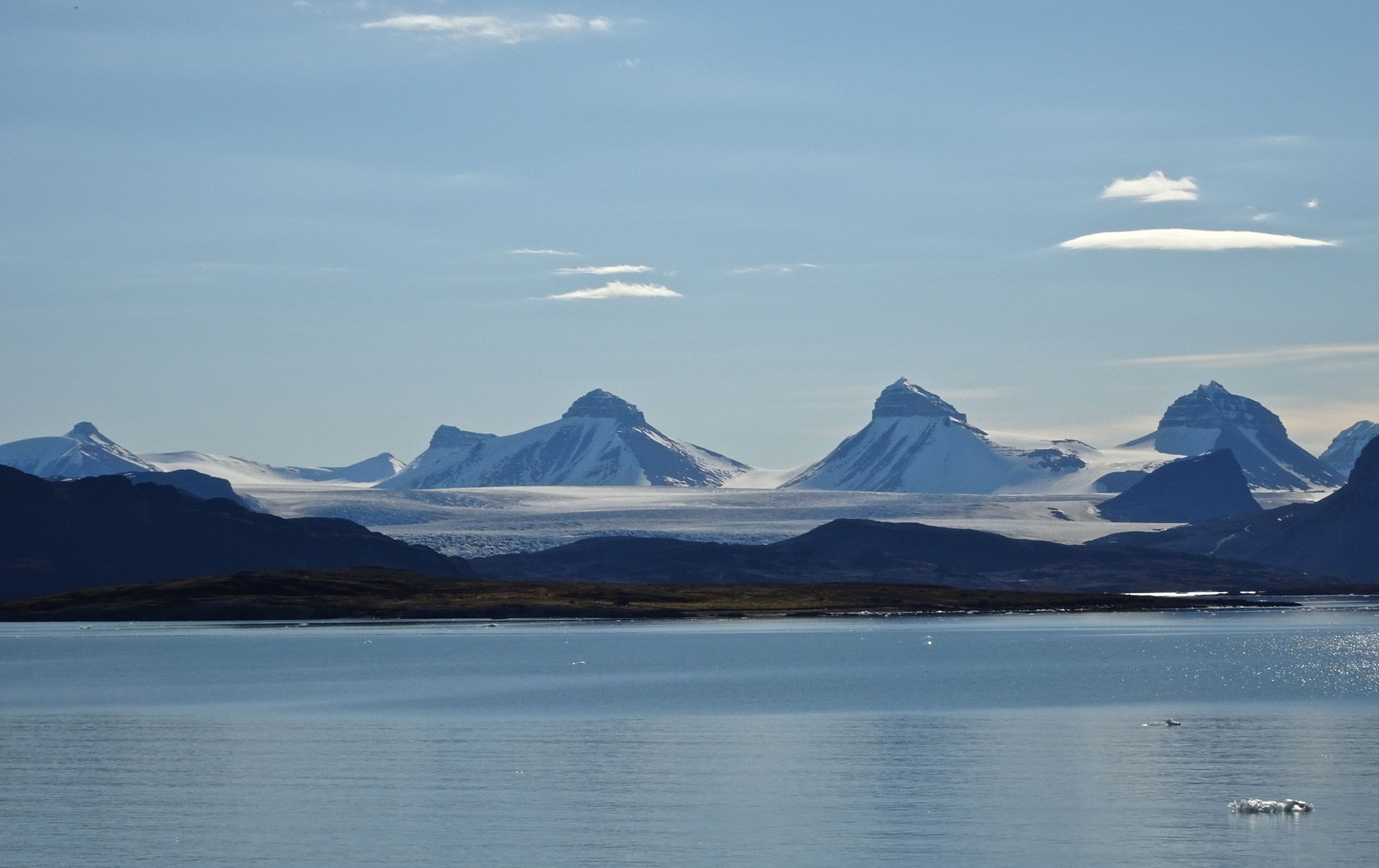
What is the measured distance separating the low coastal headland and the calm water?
6932 centimetres

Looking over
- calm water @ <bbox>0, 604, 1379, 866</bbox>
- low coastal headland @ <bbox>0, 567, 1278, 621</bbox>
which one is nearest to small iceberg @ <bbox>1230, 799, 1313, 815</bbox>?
calm water @ <bbox>0, 604, 1379, 866</bbox>

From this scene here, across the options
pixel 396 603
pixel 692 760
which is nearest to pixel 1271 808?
pixel 692 760

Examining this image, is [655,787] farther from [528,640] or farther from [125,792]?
[528,640]

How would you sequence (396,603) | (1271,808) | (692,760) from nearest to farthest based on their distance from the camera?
(1271,808)
(692,760)
(396,603)

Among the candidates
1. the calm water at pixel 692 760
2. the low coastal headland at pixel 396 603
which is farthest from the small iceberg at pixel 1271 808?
the low coastal headland at pixel 396 603

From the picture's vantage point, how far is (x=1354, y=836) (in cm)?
3762

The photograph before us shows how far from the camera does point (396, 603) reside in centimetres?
18200

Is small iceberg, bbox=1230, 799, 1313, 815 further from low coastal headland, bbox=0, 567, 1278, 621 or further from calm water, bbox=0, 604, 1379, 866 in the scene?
low coastal headland, bbox=0, 567, 1278, 621

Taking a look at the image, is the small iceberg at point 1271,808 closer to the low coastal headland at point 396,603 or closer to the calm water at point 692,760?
the calm water at point 692,760

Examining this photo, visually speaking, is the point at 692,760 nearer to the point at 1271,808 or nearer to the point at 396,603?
the point at 1271,808

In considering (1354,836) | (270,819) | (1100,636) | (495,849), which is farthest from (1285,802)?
(1100,636)

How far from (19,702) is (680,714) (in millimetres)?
28885

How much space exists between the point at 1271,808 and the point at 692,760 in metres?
17.0

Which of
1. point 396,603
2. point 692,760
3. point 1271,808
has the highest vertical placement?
point 396,603
